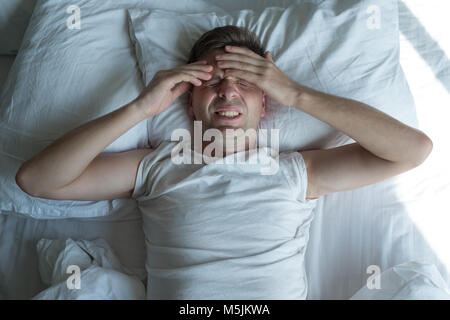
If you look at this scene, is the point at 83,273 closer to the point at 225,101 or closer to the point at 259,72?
the point at 225,101

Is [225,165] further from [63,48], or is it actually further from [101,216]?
[63,48]

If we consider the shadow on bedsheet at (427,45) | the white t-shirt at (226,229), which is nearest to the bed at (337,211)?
the shadow on bedsheet at (427,45)

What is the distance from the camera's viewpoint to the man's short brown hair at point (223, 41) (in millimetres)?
1188

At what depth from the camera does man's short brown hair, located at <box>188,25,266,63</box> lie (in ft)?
3.90

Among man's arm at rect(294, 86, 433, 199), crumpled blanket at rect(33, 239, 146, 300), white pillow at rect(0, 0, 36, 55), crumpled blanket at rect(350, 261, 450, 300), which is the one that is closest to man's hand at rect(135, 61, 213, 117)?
man's arm at rect(294, 86, 433, 199)

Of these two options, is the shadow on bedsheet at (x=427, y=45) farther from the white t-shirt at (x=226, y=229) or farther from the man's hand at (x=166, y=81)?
the man's hand at (x=166, y=81)

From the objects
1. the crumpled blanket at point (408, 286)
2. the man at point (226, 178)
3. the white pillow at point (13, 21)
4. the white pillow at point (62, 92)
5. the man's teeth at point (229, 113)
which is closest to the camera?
the crumpled blanket at point (408, 286)

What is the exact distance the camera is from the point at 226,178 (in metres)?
1.11

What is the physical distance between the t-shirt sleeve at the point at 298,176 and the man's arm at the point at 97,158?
0.33 m

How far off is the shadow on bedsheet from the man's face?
0.59 meters

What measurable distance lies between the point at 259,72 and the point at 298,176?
0.97 ft

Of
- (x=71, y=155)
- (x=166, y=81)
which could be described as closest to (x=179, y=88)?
(x=166, y=81)

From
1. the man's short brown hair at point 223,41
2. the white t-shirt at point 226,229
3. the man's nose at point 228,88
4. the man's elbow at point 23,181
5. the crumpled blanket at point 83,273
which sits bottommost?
the crumpled blanket at point 83,273
